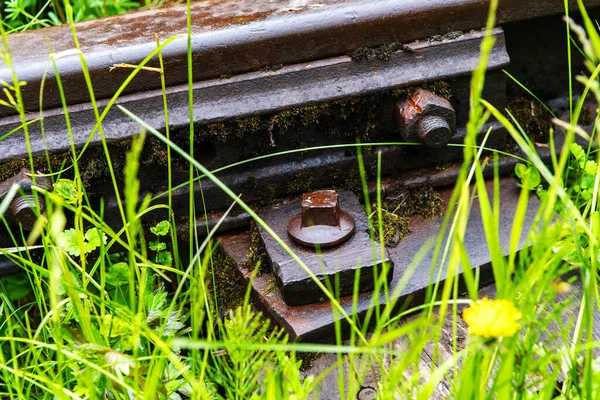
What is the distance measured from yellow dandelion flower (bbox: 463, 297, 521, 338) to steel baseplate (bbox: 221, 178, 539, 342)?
1.67 feet

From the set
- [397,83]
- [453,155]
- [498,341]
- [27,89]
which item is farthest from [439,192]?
[27,89]

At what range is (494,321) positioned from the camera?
41.7 inches

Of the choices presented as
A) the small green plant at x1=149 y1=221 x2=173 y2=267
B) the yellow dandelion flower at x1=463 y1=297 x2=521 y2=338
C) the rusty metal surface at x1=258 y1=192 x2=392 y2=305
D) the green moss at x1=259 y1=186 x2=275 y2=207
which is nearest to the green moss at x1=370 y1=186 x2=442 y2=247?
the rusty metal surface at x1=258 y1=192 x2=392 y2=305

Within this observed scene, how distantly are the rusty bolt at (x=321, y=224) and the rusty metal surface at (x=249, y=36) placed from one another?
422mm

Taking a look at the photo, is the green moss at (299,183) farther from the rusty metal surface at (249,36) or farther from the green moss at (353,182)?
the rusty metal surface at (249,36)

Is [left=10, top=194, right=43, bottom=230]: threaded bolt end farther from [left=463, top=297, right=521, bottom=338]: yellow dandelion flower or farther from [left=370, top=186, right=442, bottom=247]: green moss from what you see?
[left=463, top=297, right=521, bottom=338]: yellow dandelion flower

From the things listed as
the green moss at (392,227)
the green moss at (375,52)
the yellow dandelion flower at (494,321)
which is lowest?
the green moss at (392,227)

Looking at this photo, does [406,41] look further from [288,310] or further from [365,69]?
[288,310]

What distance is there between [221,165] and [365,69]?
1.70 ft

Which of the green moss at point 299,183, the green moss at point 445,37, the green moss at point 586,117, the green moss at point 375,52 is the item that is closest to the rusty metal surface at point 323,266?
the green moss at point 299,183

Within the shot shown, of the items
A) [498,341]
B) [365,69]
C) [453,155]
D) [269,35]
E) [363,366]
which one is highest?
[269,35]

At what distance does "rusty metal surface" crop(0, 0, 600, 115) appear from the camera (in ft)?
6.05

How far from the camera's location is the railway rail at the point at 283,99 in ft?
6.07

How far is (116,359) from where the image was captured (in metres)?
1.35
